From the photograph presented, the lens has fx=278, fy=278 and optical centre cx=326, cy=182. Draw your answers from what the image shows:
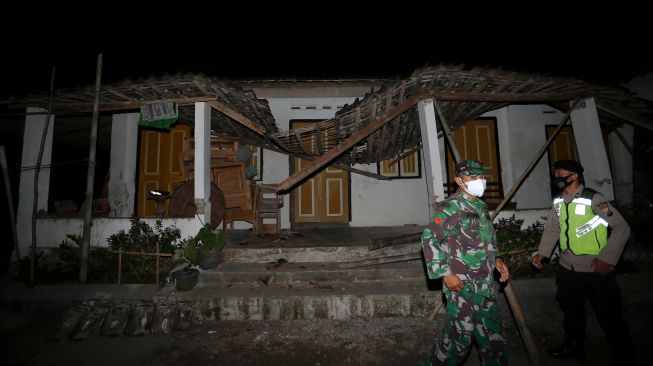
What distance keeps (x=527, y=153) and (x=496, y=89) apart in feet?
12.5

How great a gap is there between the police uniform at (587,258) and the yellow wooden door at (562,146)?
240 inches

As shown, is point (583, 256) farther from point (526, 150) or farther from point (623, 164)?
point (623, 164)

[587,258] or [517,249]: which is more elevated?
[587,258]

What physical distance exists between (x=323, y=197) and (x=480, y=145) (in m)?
4.83

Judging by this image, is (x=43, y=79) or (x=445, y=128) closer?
(x=445, y=128)

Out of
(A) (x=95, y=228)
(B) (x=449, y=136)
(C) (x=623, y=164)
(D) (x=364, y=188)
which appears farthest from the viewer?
(D) (x=364, y=188)

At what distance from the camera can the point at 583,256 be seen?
2965 mm

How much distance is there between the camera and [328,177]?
8.33 m

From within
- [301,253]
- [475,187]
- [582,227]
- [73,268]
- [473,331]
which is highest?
[475,187]

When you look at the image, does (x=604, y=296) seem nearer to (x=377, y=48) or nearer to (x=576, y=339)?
(x=576, y=339)

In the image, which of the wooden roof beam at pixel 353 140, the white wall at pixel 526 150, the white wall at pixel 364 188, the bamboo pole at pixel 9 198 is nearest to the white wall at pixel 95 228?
the bamboo pole at pixel 9 198

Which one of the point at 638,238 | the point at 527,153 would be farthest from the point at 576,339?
the point at 527,153

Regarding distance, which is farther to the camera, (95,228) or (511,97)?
(95,228)

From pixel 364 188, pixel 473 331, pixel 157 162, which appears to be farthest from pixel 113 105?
pixel 473 331
